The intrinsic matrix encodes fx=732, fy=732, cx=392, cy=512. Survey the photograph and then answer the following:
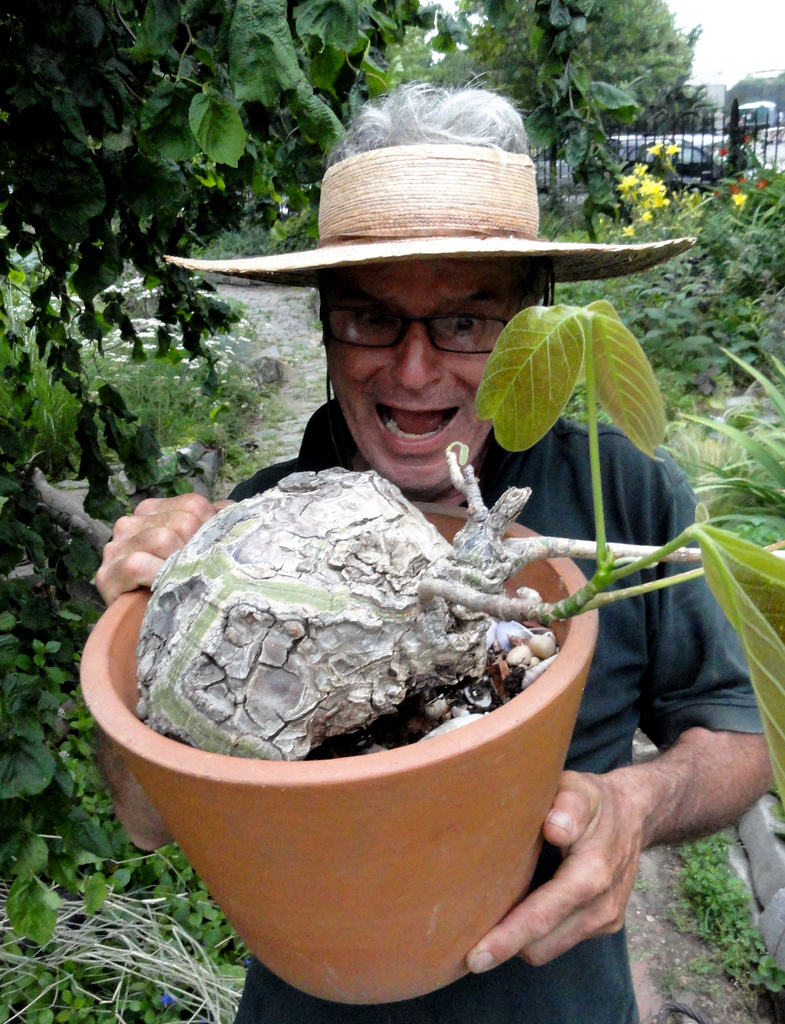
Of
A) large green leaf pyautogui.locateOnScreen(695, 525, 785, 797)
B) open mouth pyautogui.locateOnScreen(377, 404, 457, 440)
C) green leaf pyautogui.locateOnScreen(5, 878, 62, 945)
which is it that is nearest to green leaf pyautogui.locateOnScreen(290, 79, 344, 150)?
open mouth pyautogui.locateOnScreen(377, 404, 457, 440)

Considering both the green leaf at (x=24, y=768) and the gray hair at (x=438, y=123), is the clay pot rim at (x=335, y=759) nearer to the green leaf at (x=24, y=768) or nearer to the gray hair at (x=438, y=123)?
the green leaf at (x=24, y=768)

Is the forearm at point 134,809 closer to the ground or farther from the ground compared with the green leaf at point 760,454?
farther from the ground

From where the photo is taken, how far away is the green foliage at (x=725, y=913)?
1.98 metres

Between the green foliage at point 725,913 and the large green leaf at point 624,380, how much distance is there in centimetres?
177

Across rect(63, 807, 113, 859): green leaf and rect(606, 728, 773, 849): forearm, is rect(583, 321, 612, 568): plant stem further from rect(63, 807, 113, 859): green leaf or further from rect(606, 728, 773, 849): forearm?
rect(63, 807, 113, 859): green leaf

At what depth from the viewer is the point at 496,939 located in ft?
2.55

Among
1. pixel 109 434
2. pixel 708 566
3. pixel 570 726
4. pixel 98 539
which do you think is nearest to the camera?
pixel 708 566

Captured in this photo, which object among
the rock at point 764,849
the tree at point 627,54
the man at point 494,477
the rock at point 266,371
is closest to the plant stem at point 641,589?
the man at point 494,477

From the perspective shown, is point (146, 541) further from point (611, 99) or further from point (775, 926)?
point (775, 926)

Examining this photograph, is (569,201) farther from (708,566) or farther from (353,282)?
(708,566)

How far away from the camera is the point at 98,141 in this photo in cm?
132

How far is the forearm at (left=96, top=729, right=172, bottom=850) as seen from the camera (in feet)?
3.77

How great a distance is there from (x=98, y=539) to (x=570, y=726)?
79.5 inches

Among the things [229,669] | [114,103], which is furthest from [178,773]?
[114,103]
